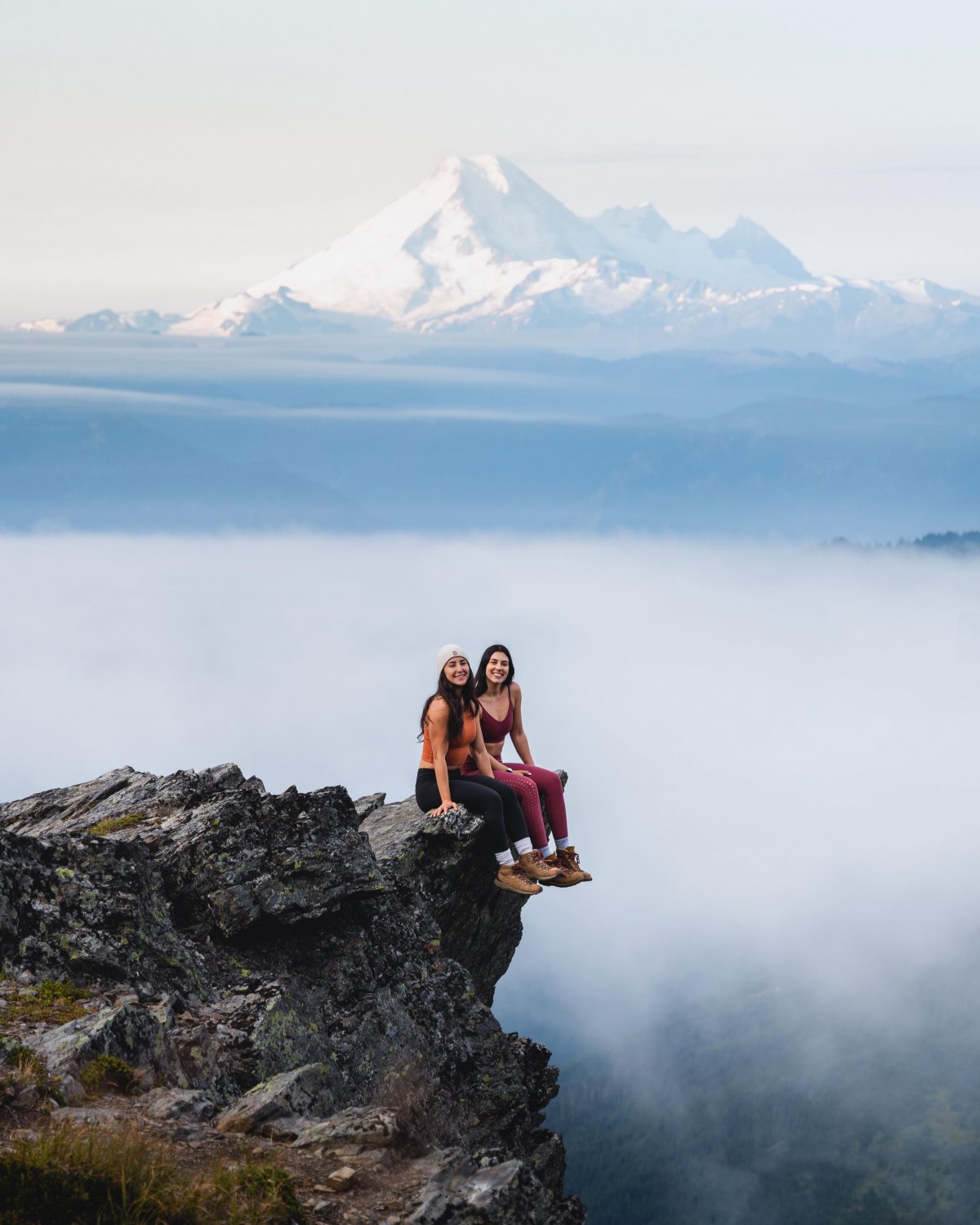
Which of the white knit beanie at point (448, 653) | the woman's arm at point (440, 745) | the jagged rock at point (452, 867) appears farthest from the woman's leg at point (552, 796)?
the white knit beanie at point (448, 653)

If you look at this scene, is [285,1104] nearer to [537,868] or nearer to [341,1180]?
[341,1180]

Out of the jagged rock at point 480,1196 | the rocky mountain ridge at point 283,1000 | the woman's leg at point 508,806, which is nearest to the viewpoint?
the jagged rock at point 480,1196

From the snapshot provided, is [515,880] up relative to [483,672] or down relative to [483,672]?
down

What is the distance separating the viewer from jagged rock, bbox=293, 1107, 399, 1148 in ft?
34.1

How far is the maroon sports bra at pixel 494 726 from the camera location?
1864 cm

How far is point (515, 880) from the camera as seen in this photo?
18172 mm

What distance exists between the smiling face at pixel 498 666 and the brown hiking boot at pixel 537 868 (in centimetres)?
263

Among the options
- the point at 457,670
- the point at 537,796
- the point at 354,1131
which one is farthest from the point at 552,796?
the point at 354,1131

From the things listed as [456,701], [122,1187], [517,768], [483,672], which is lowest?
[122,1187]

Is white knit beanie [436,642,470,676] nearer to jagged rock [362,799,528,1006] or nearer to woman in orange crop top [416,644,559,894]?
woman in orange crop top [416,644,559,894]

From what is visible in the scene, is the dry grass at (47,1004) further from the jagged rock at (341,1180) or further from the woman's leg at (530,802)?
the woman's leg at (530,802)

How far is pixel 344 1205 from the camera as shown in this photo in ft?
31.1

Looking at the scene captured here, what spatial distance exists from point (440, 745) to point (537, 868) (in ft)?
8.03

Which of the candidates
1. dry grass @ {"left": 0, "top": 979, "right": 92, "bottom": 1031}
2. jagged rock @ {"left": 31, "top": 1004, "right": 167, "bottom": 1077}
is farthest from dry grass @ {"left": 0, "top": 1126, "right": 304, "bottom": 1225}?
dry grass @ {"left": 0, "top": 979, "right": 92, "bottom": 1031}
